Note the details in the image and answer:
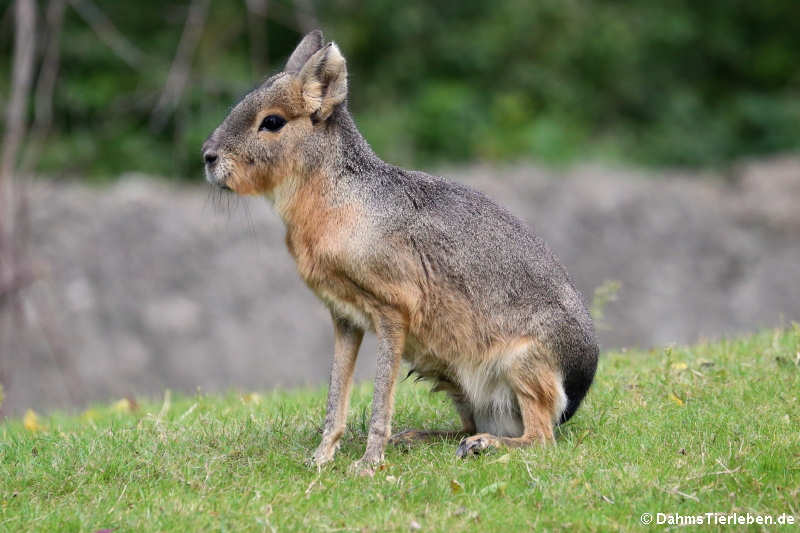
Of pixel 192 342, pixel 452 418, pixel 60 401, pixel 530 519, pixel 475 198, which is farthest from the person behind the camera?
pixel 192 342

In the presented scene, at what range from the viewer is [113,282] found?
→ 13.8 meters

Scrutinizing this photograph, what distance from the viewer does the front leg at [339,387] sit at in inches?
211

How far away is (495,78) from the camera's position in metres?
18.8

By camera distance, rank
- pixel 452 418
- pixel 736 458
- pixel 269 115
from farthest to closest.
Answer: pixel 452 418 → pixel 269 115 → pixel 736 458

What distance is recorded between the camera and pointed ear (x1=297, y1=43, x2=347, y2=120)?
211 inches

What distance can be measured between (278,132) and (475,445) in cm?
190

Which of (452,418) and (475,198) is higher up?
(475,198)

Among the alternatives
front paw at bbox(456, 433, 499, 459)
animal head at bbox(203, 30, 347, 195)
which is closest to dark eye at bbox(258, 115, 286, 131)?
animal head at bbox(203, 30, 347, 195)

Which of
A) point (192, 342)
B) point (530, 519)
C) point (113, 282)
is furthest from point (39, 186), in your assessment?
point (530, 519)

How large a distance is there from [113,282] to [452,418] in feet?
27.9

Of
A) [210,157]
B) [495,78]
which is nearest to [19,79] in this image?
[210,157]

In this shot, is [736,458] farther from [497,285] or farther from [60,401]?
[60,401]

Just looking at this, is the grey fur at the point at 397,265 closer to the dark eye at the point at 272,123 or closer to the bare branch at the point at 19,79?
the dark eye at the point at 272,123

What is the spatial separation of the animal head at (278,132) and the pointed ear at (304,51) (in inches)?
8.4
